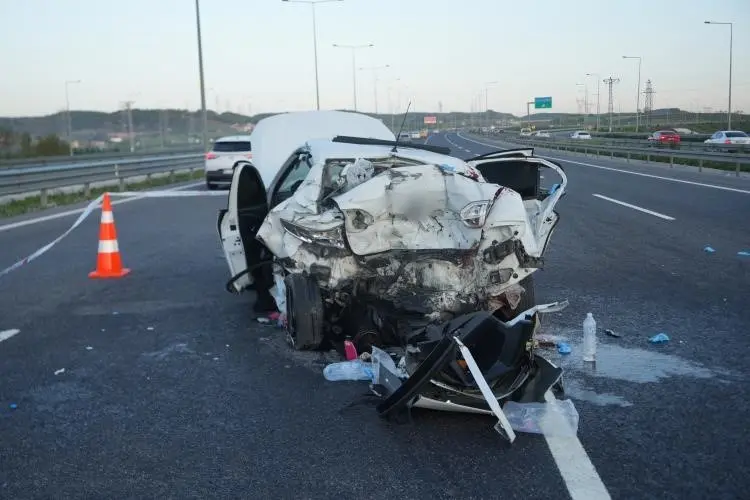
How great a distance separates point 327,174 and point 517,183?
205 centimetres

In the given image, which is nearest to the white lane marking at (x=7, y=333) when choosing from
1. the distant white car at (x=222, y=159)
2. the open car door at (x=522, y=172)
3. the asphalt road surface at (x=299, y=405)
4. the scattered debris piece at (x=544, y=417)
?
the asphalt road surface at (x=299, y=405)

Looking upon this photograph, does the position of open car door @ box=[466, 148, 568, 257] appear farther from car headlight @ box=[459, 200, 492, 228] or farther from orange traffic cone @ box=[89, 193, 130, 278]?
orange traffic cone @ box=[89, 193, 130, 278]

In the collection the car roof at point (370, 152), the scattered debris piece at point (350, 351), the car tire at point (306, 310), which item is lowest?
the scattered debris piece at point (350, 351)

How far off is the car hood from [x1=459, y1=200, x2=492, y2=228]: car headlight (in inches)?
167

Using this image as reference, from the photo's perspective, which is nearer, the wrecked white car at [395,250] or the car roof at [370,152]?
the wrecked white car at [395,250]

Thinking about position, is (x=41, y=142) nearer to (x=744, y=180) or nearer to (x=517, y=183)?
(x=744, y=180)

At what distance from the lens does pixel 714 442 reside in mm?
4133

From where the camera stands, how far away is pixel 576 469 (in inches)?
151

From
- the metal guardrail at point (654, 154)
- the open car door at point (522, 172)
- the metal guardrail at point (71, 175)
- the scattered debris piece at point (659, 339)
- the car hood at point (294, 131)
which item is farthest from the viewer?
the metal guardrail at point (654, 154)

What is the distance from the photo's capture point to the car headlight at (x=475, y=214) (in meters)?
5.54

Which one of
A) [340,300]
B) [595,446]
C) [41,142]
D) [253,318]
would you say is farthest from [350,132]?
[41,142]

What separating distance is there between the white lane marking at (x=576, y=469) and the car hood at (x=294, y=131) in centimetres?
590

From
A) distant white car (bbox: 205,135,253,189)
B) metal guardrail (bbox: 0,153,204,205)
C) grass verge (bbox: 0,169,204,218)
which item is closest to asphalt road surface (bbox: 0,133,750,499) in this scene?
grass verge (bbox: 0,169,204,218)

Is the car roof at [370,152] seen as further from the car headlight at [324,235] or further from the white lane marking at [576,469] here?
the white lane marking at [576,469]
